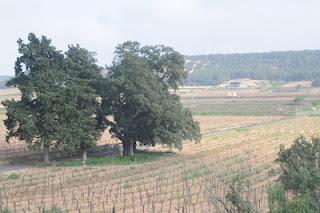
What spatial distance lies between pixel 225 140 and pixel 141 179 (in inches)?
1009

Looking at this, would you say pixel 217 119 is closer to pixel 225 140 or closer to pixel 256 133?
pixel 256 133

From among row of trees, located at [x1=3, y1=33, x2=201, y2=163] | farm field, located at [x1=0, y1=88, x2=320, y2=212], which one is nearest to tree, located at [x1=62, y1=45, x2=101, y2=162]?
row of trees, located at [x1=3, y1=33, x2=201, y2=163]

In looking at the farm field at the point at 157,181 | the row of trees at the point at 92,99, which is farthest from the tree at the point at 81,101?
the farm field at the point at 157,181

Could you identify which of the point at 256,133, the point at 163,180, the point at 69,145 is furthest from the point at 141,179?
the point at 256,133

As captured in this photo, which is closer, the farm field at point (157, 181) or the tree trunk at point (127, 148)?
the farm field at point (157, 181)

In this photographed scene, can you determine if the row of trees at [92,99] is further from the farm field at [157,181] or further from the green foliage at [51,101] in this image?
the farm field at [157,181]

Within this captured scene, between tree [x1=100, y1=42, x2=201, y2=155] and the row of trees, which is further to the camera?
tree [x1=100, y1=42, x2=201, y2=155]

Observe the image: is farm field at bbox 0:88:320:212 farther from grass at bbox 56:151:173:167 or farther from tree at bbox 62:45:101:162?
tree at bbox 62:45:101:162

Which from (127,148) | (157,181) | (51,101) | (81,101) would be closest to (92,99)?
(81,101)

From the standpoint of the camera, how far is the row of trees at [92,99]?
145 ft

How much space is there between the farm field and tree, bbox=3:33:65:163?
2728mm

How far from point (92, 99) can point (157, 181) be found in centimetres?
1257

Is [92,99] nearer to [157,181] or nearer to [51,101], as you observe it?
[51,101]

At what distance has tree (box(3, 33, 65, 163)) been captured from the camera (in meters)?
43.7
